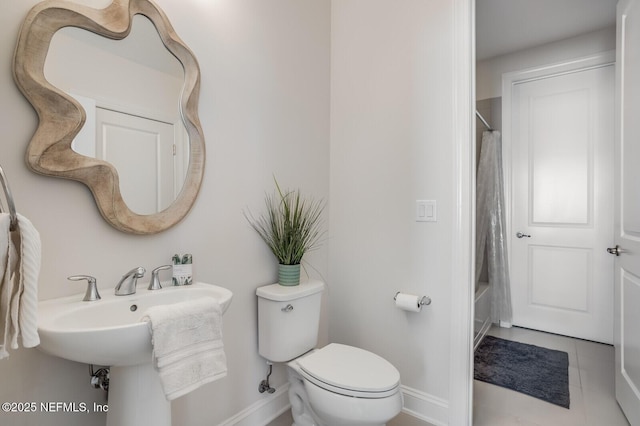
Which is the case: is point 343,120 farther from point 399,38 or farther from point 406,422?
point 406,422

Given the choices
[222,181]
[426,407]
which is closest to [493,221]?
[426,407]

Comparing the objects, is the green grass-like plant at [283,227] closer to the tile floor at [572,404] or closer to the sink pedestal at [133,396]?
the sink pedestal at [133,396]

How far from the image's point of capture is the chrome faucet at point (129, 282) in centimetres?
113

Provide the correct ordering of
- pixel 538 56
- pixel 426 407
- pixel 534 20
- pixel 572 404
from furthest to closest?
1. pixel 538 56
2. pixel 534 20
3. pixel 572 404
4. pixel 426 407

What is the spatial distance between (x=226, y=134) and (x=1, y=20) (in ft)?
2.58

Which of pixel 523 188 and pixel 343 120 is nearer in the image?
pixel 343 120

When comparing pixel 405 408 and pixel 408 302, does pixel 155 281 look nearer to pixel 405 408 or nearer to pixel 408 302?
pixel 408 302

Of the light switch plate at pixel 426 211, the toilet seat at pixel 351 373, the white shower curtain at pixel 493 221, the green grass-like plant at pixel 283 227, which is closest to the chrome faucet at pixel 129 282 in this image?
the green grass-like plant at pixel 283 227

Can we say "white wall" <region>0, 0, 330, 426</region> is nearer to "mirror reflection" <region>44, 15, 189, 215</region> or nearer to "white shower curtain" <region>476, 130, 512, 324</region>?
"mirror reflection" <region>44, 15, 189, 215</region>

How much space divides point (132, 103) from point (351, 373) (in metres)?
1.37

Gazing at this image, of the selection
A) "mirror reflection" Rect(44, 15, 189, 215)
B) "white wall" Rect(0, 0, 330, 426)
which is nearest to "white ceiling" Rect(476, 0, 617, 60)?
"white wall" Rect(0, 0, 330, 426)

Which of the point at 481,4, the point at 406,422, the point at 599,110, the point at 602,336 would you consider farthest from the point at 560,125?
the point at 406,422

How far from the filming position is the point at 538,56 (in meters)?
3.02

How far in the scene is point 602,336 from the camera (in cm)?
274
